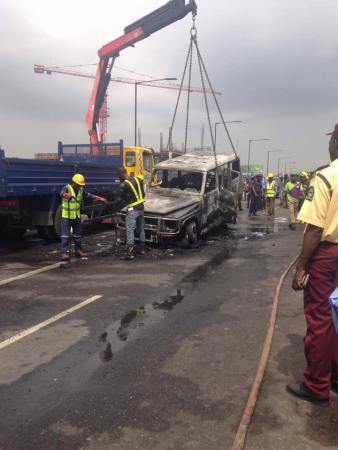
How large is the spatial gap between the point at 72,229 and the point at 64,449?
700 cm

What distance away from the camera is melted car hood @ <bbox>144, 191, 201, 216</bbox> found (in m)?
9.59

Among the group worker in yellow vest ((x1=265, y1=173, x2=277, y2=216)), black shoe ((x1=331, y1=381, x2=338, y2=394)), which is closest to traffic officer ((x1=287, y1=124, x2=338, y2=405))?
black shoe ((x1=331, y1=381, x2=338, y2=394))

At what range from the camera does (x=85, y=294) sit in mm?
6082

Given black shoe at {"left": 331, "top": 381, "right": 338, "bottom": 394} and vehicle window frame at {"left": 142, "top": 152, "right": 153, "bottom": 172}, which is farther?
vehicle window frame at {"left": 142, "top": 152, "right": 153, "bottom": 172}

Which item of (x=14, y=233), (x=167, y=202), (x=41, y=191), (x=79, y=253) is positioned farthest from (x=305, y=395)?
(x=14, y=233)

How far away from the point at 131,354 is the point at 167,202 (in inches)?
248

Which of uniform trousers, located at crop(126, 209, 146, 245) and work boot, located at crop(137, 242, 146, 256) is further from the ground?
uniform trousers, located at crop(126, 209, 146, 245)

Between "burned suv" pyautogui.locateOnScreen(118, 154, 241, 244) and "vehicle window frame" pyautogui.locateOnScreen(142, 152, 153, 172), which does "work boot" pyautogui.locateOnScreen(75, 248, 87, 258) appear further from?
"vehicle window frame" pyautogui.locateOnScreen(142, 152, 153, 172)

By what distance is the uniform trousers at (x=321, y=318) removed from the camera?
3026 millimetres

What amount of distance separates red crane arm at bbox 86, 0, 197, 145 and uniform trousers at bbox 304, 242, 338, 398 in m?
11.8

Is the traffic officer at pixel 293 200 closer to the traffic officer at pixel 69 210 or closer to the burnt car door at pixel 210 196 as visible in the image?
the burnt car door at pixel 210 196

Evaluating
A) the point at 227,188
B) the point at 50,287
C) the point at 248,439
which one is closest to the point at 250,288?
the point at 50,287

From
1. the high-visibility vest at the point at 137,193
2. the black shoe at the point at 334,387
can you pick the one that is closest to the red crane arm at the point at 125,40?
the high-visibility vest at the point at 137,193

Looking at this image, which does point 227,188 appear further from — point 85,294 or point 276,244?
point 85,294
